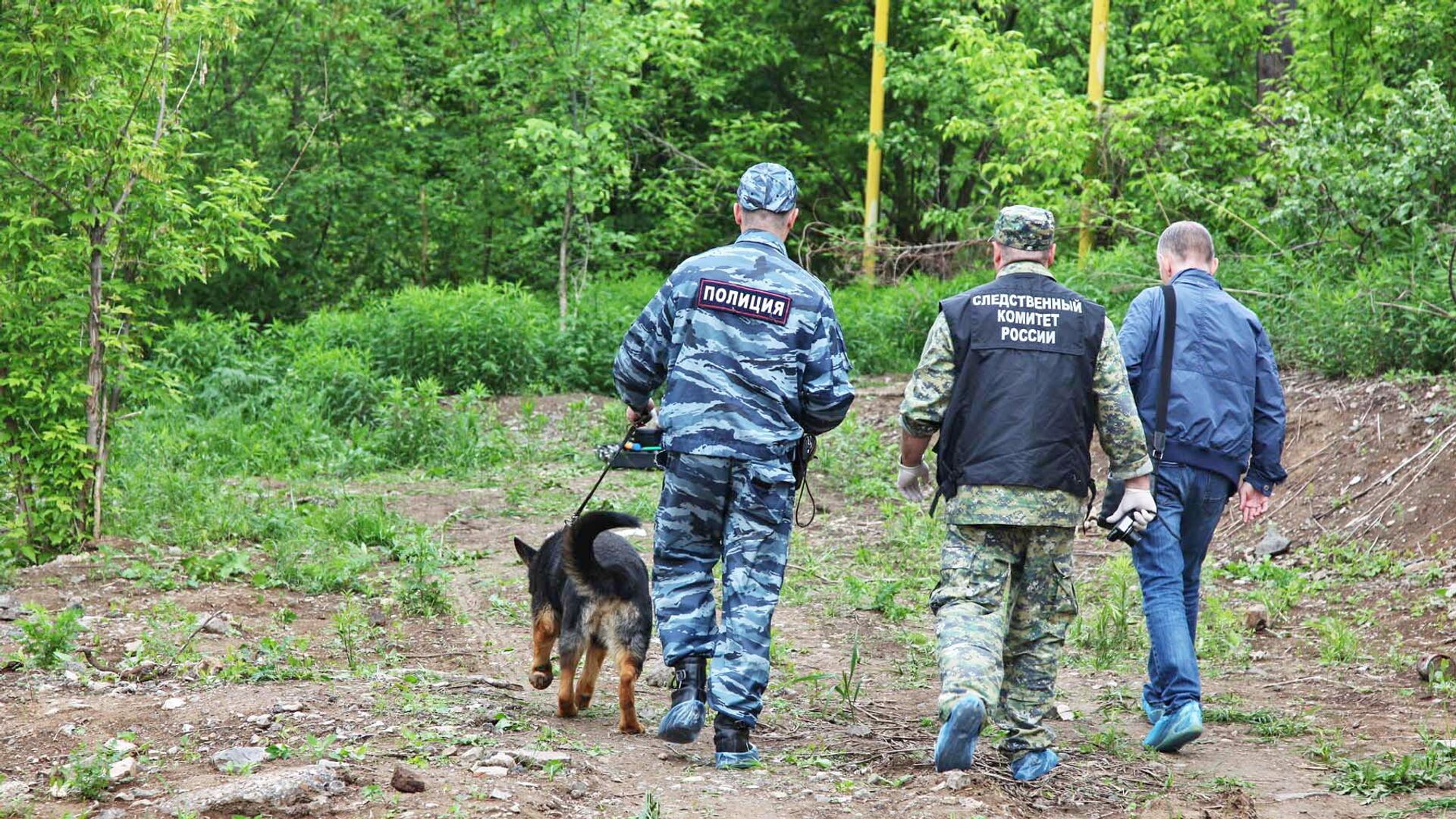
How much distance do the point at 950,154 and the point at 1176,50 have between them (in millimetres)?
5107

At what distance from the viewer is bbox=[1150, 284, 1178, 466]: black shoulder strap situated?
5.16 meters

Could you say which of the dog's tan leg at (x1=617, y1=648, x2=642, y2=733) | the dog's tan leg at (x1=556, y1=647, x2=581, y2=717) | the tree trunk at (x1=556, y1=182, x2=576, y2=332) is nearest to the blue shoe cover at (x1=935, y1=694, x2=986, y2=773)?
the dog's tan leg at (x1=617, y1=648, x2=642, y2=733)

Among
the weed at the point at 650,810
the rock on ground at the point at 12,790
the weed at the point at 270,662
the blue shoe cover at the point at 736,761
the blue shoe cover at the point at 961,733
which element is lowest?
the weed at the point at 270,662

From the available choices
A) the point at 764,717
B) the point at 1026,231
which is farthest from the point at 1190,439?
the point at 764,717

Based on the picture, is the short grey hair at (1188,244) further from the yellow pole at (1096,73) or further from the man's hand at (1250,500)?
the yellow pole at (1096,73)

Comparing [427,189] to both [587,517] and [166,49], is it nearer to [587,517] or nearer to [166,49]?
[166,49]

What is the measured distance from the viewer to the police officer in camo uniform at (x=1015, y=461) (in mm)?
4504

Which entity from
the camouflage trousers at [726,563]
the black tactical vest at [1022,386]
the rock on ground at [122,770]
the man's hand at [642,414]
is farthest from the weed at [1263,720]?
the rock on ground at [122,770]

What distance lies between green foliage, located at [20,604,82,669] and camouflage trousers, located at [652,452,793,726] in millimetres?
2541

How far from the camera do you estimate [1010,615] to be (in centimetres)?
473

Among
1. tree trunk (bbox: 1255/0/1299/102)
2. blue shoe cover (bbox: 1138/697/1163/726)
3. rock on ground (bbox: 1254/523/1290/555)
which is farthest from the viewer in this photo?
tree trunk (bbox: 1255/0/1299/102)

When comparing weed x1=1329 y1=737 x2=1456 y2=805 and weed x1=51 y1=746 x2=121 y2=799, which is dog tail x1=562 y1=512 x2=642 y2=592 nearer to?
weed x1=51 y1=746 x2=121 y2=799

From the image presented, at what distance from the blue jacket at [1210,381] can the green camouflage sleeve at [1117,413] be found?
21.3 inches

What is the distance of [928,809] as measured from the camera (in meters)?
4.29
